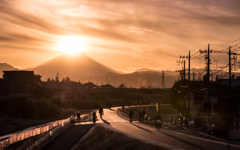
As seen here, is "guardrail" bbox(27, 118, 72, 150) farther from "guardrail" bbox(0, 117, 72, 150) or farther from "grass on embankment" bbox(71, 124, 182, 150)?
"grass on embankment" bbox(71, 124, 182, 150)

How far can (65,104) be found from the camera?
11231cm

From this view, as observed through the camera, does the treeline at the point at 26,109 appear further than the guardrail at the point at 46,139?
Yes

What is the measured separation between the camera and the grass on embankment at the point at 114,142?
70.2ft

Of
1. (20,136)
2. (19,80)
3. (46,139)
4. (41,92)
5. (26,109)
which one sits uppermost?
(19,80)

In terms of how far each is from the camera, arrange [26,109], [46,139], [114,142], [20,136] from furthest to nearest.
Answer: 1. [26,109]
2. [20,136]
3. [46,139]
4. [114,142]

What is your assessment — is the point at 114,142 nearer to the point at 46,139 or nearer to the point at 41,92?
the point at 46,139

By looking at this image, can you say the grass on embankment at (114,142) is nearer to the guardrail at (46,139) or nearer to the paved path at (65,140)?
the paved path at (65,140)

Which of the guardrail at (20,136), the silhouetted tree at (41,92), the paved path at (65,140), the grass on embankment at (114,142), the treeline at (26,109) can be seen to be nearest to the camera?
the grass on embankment at (114,142)

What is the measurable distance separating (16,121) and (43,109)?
1426 centimetres

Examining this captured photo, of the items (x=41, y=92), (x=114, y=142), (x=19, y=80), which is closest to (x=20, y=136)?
(x=114, y=142)

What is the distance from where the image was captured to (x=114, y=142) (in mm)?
26938

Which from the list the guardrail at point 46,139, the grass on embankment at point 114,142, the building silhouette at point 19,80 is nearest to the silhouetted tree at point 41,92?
the building silhouette at point 19,80

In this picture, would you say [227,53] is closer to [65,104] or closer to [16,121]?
[16,121]

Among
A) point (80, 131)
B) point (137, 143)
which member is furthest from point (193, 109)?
point (137, 143)
